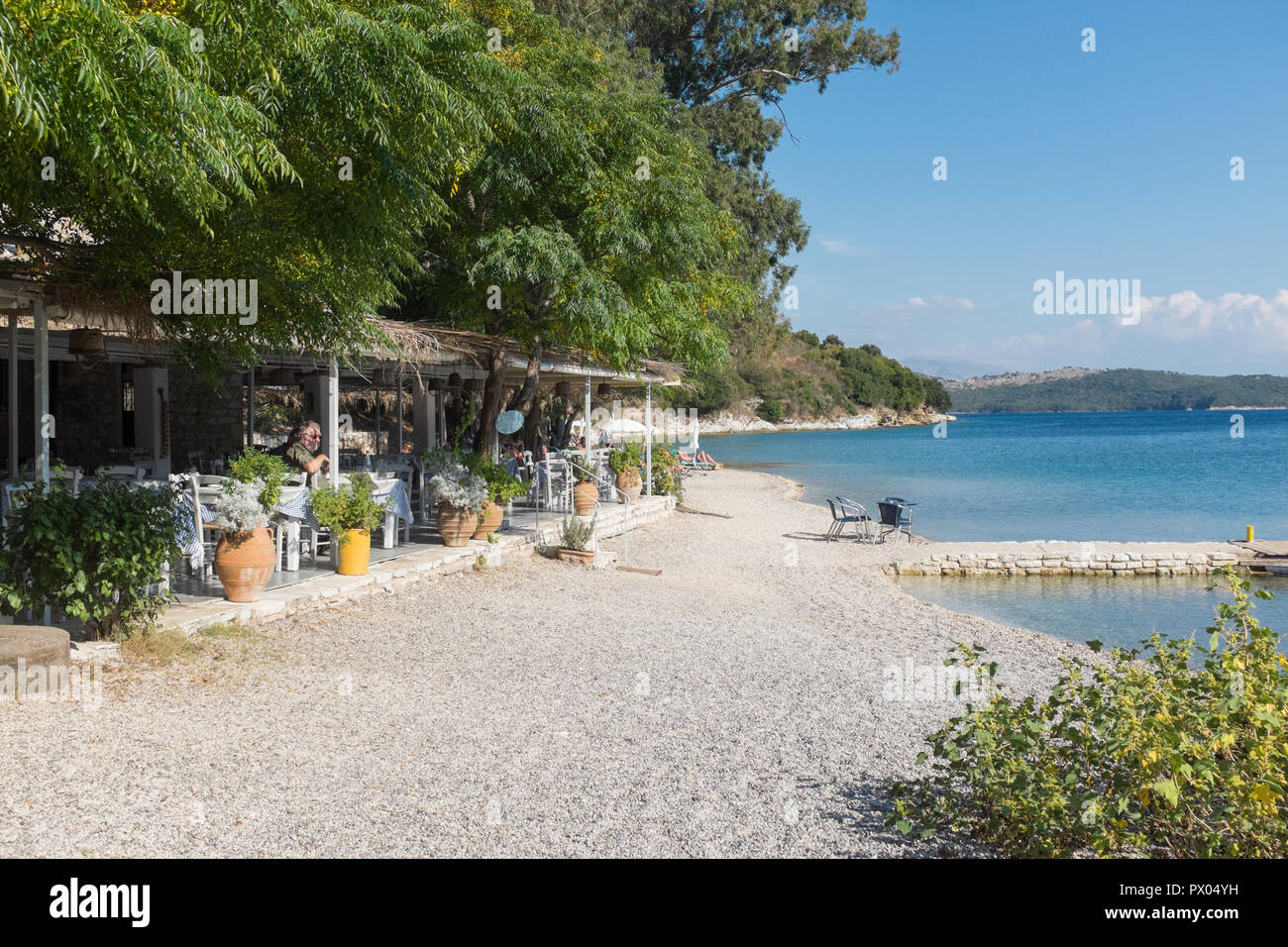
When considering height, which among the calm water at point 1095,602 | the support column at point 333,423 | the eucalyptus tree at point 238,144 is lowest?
the calm water at point 1095,602

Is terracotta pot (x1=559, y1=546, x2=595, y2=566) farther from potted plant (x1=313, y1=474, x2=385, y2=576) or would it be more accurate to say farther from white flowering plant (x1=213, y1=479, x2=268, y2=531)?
white flowering plant (x1=213, y1=479, x2=268, y2=531)

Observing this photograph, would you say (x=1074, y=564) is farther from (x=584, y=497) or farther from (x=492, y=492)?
(x=492, y=492)

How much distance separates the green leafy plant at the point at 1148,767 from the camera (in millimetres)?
3242

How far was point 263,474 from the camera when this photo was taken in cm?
832

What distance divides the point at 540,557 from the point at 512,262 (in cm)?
375

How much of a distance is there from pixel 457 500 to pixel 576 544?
1869 millimetres

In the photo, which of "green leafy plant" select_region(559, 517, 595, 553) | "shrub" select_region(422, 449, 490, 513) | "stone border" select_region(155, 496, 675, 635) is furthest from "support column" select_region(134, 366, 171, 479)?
"green leafy plant" select_region(559, 517, 595, 553)

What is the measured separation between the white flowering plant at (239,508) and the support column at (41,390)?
1220mm

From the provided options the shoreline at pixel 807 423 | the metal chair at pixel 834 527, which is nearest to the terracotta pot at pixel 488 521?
the metal chair at pixel 834 527

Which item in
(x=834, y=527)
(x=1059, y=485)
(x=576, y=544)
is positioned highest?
(x=576, y=544)

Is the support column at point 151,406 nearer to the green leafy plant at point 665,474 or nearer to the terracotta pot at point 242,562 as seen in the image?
the terracotta pot at point 242,562

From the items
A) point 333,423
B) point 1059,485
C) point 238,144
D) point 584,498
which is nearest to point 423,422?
point 584,498
